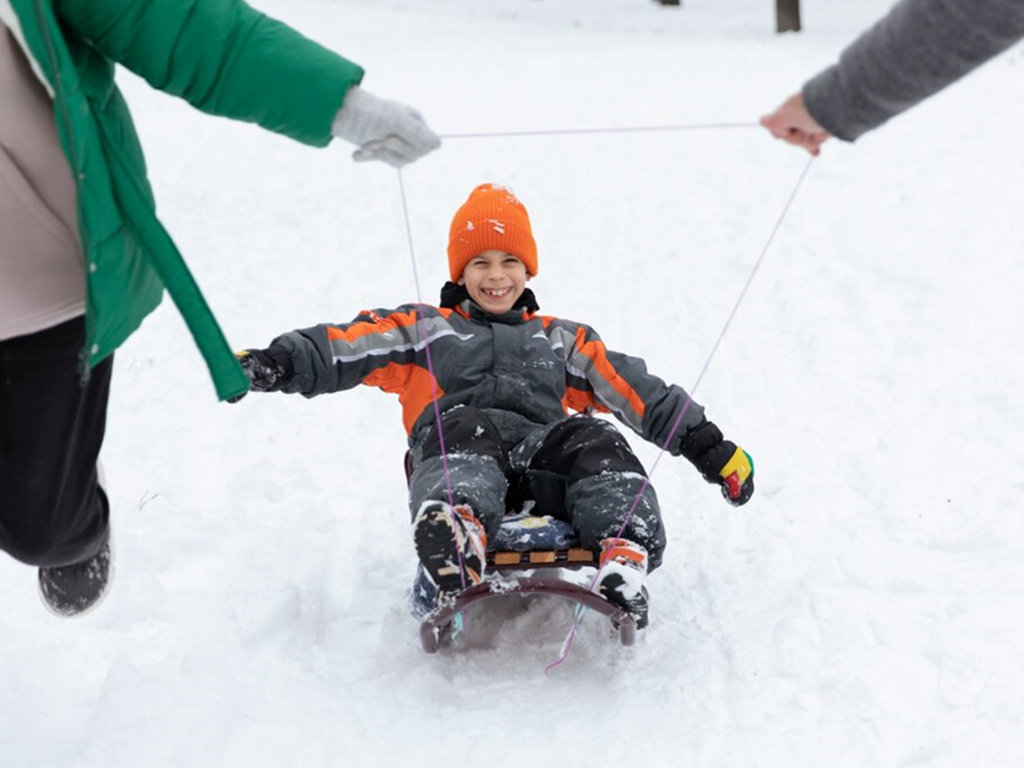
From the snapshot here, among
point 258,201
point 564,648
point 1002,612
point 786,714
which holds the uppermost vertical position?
point 1002,612

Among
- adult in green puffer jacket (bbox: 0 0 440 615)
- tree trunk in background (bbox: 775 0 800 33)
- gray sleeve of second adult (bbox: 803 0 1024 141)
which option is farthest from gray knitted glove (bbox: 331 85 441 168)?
tree trunk in background (bbox: 775 0 800 33)

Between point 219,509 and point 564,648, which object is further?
point 219,509

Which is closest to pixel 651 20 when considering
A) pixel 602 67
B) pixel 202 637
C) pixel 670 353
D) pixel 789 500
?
pixel 602 67

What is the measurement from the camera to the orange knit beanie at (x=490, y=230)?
399 cm

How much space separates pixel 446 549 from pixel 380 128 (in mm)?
A: 1130

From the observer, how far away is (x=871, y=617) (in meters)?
3.38

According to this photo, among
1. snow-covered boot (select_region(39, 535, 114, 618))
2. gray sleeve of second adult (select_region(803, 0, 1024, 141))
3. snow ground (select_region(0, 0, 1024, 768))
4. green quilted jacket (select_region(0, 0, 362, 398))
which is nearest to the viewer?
gray sleeve of second adult (select_region(803, 0, 1024, 141))

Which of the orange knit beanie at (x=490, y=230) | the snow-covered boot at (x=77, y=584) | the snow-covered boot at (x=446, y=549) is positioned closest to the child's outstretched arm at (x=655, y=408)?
the orange knit beanie at (x=490, y=230)

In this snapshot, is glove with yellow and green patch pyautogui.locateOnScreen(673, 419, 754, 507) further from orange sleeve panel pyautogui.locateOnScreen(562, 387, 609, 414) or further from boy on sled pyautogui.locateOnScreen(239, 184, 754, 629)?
orange sleeve panel pyautogui.locateOnScreen(562, 387, 609, 414)

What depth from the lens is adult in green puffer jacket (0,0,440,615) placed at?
2047 mm

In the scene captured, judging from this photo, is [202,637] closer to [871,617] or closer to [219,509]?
[219,509]

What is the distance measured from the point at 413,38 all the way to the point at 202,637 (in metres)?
14.0

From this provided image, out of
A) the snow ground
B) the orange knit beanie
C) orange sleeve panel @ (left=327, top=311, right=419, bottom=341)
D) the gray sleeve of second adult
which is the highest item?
the gray sleeve of second adult

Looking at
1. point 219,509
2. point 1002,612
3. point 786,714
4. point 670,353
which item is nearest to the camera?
point 786,714
